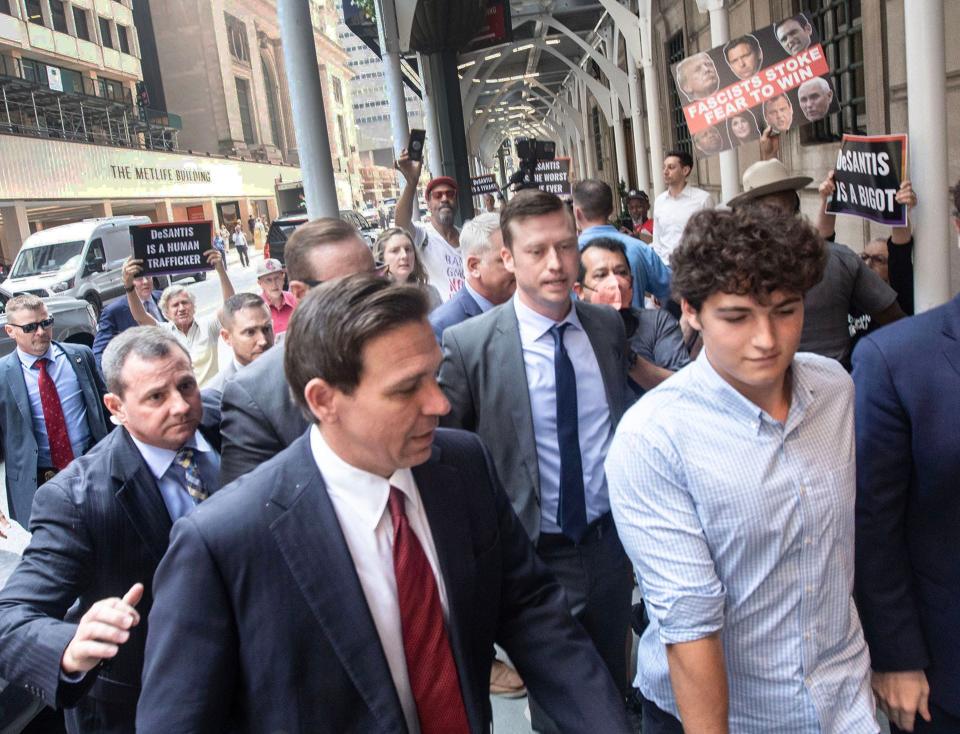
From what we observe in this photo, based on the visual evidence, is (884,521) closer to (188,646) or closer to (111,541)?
(188,646)

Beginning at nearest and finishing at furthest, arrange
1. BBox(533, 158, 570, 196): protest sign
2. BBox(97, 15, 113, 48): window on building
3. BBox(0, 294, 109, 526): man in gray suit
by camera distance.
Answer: BBox(0, 294, 109, 526): man in gray suit < BBox(533, 158, 570, 196): protest sign < BBox(97, 15, 113, 48): window on building

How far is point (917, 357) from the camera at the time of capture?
6.45ft

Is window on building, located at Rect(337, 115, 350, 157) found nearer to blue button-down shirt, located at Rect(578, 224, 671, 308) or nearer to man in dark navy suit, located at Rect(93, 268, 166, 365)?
man in dark navy suit, located at Rect(93, 268, 166, 365)

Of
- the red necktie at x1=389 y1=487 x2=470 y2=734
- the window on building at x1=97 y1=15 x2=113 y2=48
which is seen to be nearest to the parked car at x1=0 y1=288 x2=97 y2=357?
the red necktie at x1=389 y1=487 x2=470 y2=734

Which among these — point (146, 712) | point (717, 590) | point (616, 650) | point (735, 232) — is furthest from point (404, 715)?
point (616, 650)

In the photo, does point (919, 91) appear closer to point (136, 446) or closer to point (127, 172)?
point (136, 446)

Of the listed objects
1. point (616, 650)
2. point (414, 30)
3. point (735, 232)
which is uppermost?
point (414, 30)

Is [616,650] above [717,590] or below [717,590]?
below

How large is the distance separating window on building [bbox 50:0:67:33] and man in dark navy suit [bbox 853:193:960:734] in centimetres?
4780

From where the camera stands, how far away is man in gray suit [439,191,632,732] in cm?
294

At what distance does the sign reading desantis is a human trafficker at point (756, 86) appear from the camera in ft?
17.5

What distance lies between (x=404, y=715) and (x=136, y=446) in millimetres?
1444

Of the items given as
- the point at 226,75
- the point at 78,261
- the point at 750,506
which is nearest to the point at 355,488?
the point at 750,506

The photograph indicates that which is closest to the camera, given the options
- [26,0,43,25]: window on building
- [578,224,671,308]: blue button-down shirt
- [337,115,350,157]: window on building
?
[578,224,671,308]: blue button-down shirt
